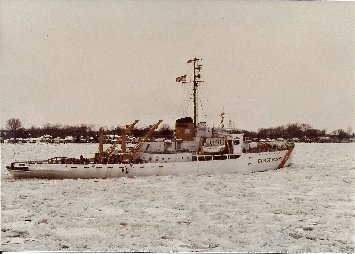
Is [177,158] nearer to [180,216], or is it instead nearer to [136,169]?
[136,169]

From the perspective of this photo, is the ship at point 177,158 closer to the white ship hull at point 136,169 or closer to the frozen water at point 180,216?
the white ship hull at point 136,169

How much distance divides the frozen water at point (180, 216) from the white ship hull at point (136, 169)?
105 inches

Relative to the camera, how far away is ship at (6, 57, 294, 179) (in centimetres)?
2716

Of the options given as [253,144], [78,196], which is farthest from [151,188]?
[253,144]

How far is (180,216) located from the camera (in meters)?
14.9

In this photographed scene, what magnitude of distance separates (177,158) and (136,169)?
3207 millimetres

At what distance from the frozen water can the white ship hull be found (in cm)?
266

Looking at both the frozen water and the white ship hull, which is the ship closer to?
the white ship hull

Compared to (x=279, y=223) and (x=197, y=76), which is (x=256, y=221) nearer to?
(x=279, y=223)

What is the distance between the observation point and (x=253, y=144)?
3875cm

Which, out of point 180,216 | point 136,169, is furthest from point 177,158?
point 180,216

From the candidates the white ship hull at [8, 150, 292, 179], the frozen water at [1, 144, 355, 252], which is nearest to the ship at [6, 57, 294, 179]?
Answer: the white ship hull at [8, 150, 292, 179]

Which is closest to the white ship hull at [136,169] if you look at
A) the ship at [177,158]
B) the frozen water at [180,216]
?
the ship at [177,158]

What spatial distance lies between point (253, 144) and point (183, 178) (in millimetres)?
13902
